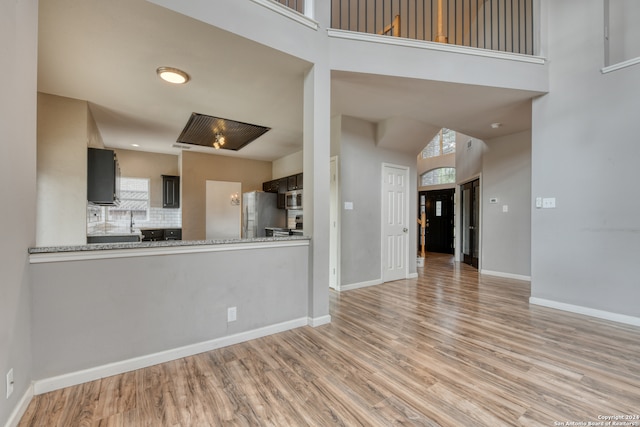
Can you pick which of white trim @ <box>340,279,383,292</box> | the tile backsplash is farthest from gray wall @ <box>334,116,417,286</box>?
the tile backsplash

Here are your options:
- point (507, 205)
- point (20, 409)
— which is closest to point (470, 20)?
point (507, 205)

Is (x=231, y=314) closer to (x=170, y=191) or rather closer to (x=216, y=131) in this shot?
(x=216, y=131)

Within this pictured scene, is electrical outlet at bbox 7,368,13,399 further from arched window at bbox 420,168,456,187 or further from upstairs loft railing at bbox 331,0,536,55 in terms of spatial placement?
arched window at bbox 420,168,456,187

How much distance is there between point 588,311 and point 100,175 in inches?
251

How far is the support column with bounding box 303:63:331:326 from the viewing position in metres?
2.89

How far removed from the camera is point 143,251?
2107 mm

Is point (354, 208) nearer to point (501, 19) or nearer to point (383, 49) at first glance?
point (383, 49)

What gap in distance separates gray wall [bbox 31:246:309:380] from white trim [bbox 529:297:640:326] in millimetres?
3240

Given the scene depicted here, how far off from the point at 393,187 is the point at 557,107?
95.4 inches

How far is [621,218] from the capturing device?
9.98 ft

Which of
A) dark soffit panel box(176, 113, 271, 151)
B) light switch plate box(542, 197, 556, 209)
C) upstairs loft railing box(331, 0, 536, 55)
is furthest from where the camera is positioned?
dark soffit panel box(176, 113, 271, 151)

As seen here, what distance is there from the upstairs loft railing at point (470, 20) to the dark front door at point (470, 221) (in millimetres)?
2717

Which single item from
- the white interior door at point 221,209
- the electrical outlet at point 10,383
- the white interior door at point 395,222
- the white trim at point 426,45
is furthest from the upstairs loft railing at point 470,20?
the electrical outlet at point 10,383

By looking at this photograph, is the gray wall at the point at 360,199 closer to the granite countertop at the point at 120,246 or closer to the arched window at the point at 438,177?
the granite countertop at the point at 120,246
